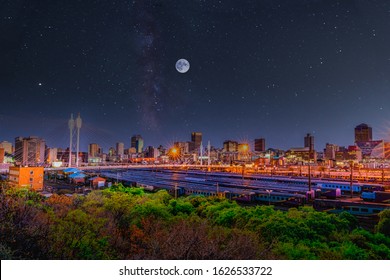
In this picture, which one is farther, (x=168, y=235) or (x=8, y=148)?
(x=8, y=148)

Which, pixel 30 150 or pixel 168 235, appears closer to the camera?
pixel 168 235

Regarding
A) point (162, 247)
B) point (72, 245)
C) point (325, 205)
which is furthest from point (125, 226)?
point (325, 205)

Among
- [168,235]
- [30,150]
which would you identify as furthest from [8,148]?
[168,235]

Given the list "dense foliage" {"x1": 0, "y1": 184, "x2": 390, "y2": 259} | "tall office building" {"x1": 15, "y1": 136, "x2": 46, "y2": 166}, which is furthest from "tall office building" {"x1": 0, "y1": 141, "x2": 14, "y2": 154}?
"dense foliage" {"x1": 0, "y1": 184, "x2": 390, "y2": 259}

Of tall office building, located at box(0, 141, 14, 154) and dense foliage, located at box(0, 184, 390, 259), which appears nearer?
dense foliage, located at box(0, 184, 390, 259)

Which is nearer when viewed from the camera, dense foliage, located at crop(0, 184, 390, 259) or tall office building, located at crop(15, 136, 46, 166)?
dense foliage, located at crop(0, 184, 390, 259)

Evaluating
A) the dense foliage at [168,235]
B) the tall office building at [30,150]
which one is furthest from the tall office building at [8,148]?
the dense foliage at [168,235]

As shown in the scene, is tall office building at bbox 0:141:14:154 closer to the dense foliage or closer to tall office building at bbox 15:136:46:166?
tall office building at bbox 15:136:46:166

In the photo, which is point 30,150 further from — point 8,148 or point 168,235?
point 168,235
